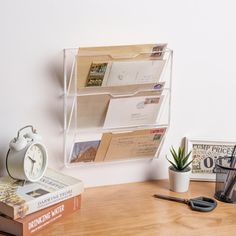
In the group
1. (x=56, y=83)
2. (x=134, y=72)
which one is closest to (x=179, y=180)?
(x=134, y=72)

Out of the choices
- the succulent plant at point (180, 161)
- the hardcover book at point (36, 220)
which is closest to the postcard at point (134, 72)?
the succulent plant at point (180, 161)

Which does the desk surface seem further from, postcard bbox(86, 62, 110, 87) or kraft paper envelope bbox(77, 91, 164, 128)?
postcard bbox(86, 62, 110, 87)

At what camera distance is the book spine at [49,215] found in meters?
1.08

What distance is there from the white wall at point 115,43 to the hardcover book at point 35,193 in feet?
0.33

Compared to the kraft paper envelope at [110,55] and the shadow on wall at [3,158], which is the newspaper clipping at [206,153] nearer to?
the kraft paper envelope at [110,55]

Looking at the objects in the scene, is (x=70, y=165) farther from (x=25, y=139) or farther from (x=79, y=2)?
(x=79, y=2)

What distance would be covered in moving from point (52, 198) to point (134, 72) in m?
0.41

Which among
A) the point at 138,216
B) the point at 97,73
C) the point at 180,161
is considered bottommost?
the point at 138,216

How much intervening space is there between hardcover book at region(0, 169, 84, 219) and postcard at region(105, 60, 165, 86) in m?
0.29

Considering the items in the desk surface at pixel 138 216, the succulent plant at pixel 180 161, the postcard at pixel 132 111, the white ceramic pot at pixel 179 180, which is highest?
the postcard at pixel 132 111

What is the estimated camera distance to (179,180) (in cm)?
137

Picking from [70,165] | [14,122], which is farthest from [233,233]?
[14,122]

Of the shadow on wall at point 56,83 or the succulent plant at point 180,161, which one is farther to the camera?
the succulent plant at point 180,161

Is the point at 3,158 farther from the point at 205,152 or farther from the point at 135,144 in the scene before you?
the point at 205,152
